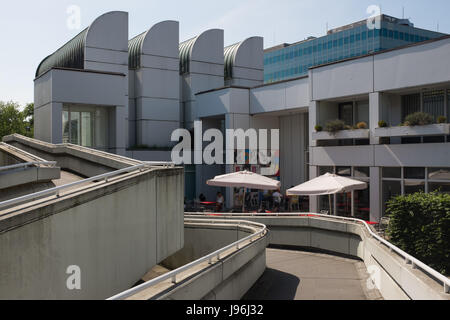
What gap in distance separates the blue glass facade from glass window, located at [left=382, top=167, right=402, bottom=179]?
55.7 metres

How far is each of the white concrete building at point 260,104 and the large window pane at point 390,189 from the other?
1.7 inches

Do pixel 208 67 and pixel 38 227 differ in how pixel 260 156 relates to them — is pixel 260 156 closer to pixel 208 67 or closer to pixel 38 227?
pixel 208 67

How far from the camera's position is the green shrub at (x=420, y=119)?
56.3ft

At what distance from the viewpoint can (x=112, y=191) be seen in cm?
918

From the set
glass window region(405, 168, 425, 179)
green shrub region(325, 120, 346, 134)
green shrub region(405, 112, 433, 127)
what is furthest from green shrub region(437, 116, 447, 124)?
green shrub region(325, 120, 346, 134)

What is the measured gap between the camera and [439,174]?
682 inches

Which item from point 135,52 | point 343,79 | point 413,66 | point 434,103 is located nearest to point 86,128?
point 135,52

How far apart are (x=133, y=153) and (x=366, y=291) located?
766 inches

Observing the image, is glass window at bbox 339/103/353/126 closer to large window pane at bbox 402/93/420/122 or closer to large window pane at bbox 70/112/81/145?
large window pane at bbox 402/93/420/122

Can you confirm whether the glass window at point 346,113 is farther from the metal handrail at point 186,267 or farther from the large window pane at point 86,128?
the large window pane at point 86,128

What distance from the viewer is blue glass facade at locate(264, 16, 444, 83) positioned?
7325cm

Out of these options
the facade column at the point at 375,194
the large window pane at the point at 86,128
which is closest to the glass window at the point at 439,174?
the facade column at the point at 375,194

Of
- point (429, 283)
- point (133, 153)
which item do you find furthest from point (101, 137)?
point (429, 283)

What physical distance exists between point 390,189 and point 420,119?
3408 millimetres
